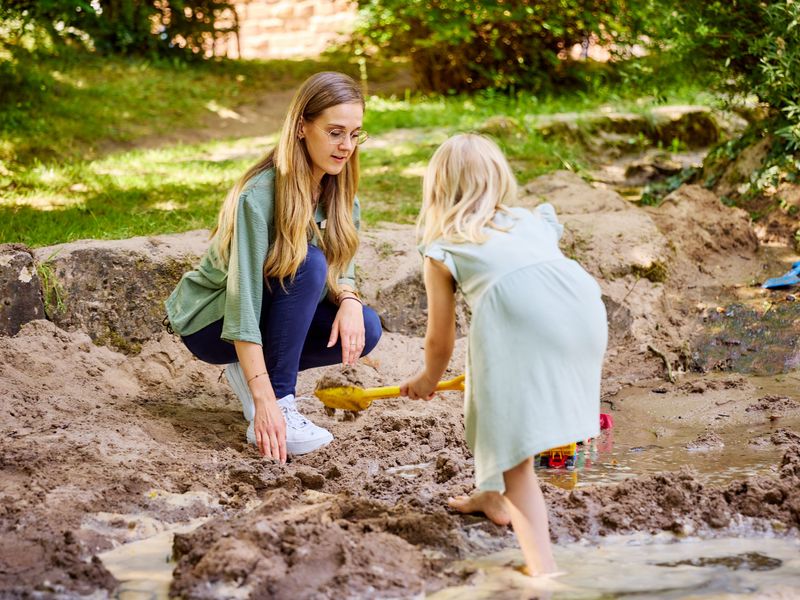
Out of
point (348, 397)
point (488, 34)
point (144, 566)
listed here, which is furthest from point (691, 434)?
point (488, 34)

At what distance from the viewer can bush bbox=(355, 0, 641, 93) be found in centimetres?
912

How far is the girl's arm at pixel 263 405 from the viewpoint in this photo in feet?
10.2

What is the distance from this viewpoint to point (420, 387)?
2637mm

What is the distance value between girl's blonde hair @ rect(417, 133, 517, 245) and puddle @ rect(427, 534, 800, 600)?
85cm

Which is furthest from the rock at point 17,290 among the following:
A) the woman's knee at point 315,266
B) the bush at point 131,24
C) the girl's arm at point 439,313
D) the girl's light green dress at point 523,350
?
the bush at point 131,24

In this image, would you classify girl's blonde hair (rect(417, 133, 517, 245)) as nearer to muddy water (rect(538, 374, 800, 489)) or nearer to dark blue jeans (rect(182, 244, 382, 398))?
dark blue jeans (rect(182, 244, 382, 398))

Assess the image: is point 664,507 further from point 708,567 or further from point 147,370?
point 147,370

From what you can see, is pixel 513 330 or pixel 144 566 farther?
pixel 144 566

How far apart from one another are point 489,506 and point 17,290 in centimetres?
209

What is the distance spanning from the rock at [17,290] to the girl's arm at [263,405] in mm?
1128

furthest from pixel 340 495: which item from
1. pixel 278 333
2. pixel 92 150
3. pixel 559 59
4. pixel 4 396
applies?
pixel 559 59

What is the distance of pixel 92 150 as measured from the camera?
23.6 feet

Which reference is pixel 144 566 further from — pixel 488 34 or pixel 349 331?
pixel 488 34

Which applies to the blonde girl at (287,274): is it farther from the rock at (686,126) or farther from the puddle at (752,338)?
the rock at (686,126)
